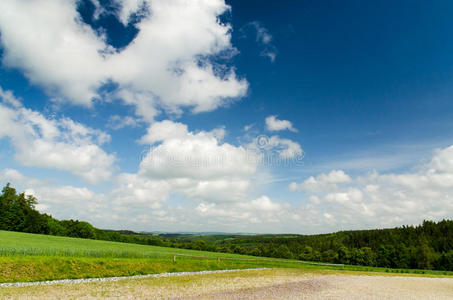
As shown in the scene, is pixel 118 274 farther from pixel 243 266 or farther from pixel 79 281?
pixel 243 266

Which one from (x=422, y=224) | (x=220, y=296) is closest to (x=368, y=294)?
(x=220, y=296)

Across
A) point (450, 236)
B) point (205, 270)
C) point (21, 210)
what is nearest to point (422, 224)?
point (450, 236)

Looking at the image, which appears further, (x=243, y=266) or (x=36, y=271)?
(x=243, y=266)

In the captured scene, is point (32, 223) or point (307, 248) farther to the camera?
point (307, 248)

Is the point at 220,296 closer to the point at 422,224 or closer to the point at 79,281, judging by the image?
the point at 79,281

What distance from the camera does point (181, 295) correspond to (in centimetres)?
1867

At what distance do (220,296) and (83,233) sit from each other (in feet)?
340

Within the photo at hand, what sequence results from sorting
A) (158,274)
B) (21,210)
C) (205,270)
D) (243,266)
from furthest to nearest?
(21,210), (243,266), (205,270), (158,274)

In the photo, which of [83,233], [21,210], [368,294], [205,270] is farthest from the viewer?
[83,233]

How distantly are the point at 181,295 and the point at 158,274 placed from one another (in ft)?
41.2

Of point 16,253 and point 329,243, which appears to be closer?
point 16,253

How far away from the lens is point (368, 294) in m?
21.9

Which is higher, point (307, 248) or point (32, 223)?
point (32, 223)

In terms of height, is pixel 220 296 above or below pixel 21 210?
below
